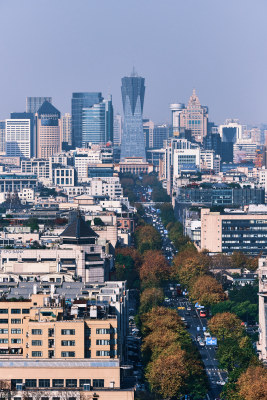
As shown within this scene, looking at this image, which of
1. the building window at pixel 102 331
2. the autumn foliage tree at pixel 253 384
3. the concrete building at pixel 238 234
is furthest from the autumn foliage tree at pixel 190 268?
the building window at pixel 102 331

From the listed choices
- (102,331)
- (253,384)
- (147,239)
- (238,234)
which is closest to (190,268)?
(238,234)

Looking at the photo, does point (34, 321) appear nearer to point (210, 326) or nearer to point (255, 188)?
point (210, 326)

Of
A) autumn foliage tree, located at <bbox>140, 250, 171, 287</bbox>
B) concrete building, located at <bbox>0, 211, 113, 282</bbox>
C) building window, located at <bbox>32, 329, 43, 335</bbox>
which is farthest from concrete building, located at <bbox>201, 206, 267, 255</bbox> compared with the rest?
building window, located at <bbox>32, 329, 43, 335</bbox>

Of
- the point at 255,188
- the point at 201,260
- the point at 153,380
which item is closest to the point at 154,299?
the point at 201,260

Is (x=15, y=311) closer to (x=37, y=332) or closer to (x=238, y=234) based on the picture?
(x=37, y=332)

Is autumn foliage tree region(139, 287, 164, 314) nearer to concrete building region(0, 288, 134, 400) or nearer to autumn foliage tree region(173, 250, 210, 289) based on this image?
autumn foliage tree region(173, 250, 210, 289)

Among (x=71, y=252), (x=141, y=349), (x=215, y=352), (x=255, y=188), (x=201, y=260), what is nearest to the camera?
(x=141, y=349)
